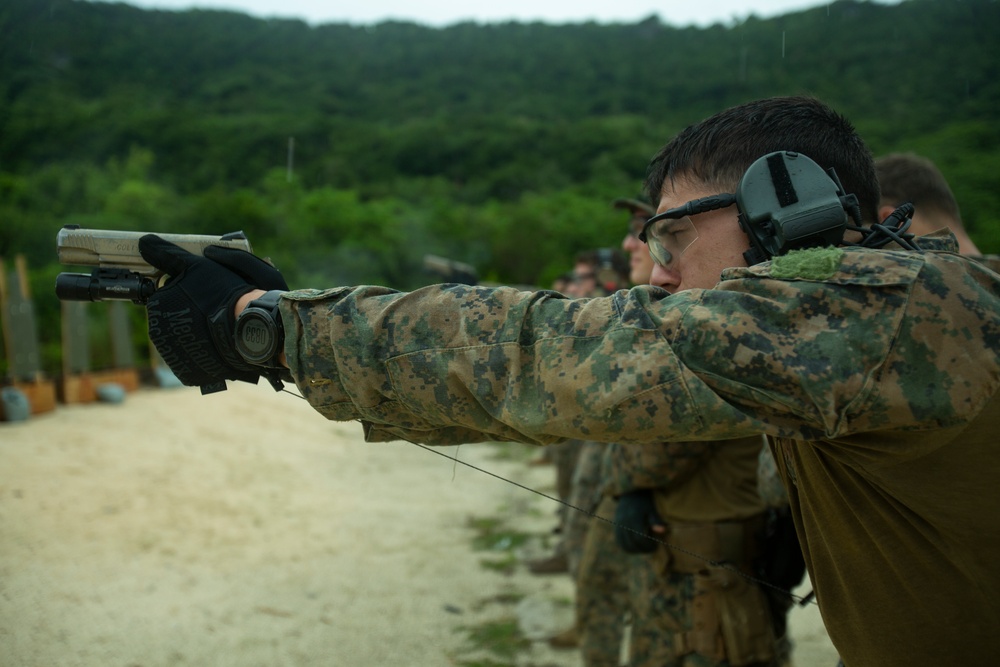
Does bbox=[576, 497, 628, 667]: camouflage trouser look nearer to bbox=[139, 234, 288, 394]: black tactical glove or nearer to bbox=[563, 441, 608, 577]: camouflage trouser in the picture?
bbox=[563, 441, 608, 577]: camouflage trouser

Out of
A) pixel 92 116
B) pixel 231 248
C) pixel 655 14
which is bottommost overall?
pixel 231 248

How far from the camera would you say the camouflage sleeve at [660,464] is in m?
3.26

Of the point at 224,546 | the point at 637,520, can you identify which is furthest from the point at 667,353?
the point at 224,546

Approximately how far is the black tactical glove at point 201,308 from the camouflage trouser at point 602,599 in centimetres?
311

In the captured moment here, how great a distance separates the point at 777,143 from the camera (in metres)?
1.58

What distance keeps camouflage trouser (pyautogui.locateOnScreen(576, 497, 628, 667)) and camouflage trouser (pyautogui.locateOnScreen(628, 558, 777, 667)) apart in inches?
34.6

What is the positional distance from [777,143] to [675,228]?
0.27 metres

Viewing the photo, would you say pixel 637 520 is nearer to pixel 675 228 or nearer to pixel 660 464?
pixel 660 464

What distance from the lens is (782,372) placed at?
46.8 inches

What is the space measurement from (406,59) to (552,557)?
47.4 meters

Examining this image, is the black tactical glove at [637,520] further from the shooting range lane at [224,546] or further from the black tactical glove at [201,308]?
the black tactical glove at [201,308]

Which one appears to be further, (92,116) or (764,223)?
(92,116)

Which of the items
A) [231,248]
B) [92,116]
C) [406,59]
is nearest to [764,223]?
[231,248]

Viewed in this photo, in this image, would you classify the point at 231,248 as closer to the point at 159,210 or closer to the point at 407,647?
the point at 407,647
